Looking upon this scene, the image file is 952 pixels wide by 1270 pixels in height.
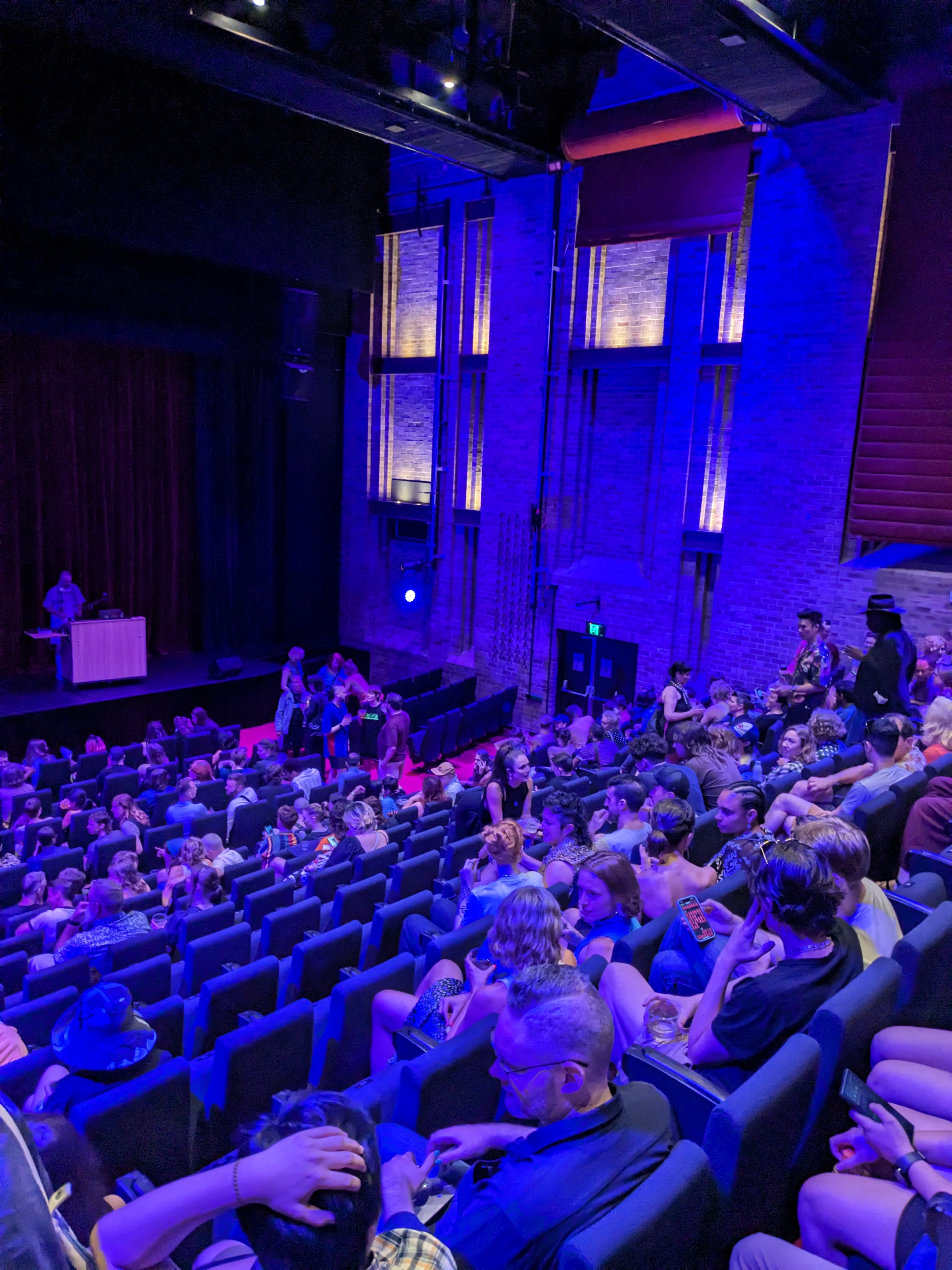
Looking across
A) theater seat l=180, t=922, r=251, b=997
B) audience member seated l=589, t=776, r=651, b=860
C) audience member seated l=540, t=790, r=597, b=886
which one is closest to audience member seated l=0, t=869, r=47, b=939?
theater seat l=180, t=922, r=251, b=997

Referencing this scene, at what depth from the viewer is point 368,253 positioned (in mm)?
14102

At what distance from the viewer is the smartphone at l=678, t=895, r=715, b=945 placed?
2.99 m

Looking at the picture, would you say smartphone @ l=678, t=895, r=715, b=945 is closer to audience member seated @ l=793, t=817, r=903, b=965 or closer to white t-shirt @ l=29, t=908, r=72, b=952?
audience member seated @ l=793, t=817, r=903, b=965

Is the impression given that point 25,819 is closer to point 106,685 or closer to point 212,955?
point 212,955

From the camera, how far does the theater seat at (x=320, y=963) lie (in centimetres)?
404

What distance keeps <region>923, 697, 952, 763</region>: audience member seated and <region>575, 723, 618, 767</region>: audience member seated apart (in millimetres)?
3063

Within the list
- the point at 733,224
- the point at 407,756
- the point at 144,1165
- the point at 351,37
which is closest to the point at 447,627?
the point at 407,756

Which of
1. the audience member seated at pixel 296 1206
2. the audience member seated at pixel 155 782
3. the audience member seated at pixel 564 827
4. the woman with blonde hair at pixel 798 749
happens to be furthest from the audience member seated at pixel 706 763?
the audience member seated at pixel 155 782

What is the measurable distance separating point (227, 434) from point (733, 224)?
8027 mm

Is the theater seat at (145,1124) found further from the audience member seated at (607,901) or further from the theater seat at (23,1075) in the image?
the audience member seated at (607,901)

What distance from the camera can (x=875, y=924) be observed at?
2.92 m

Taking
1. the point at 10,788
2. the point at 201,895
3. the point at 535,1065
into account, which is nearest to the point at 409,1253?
the point at 535,1065

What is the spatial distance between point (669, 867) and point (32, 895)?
3938mm

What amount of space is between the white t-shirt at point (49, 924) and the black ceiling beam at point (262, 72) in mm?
7641
